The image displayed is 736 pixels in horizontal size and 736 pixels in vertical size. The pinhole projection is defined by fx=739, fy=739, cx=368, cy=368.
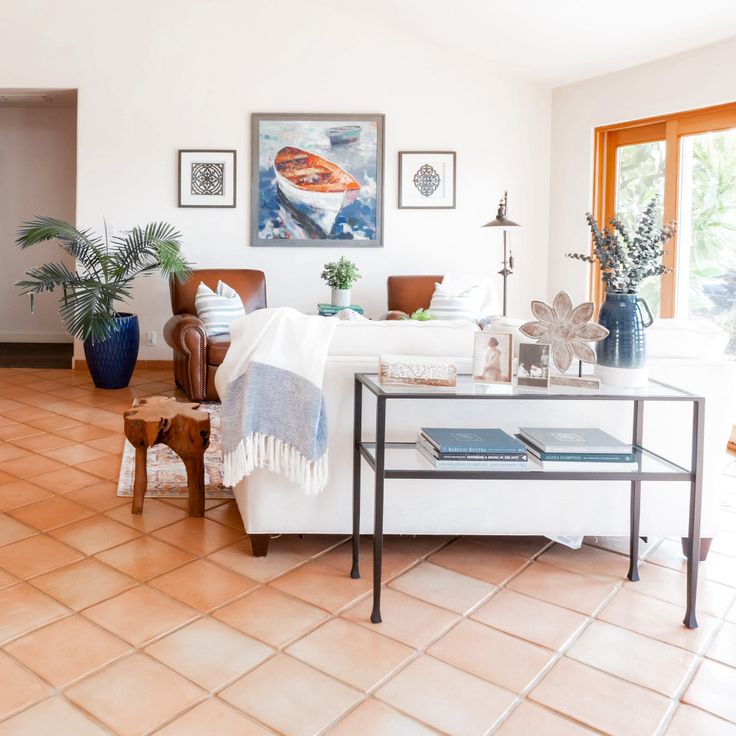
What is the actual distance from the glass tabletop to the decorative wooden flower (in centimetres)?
11

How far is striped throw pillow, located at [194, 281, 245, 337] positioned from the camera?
514 cm

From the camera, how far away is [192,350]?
4863mm

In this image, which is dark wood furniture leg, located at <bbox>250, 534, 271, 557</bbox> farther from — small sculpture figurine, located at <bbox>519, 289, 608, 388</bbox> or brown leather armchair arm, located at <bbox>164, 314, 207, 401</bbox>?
brown leather armchair arm, located at <bbox>164, 314, 207, 401</bbox>

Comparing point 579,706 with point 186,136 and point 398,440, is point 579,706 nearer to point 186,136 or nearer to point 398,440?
point 398,440

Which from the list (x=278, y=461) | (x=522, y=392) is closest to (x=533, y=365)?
(x=522, y=392)

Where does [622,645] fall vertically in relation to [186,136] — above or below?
below

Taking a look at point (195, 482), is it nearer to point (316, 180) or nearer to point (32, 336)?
point (316, 180)

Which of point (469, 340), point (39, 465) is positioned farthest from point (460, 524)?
point (39, 465)

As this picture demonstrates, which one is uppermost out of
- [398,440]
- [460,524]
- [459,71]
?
[459,71]

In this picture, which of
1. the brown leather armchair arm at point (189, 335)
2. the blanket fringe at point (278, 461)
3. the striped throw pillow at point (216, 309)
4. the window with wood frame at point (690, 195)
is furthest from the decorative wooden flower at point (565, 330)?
the striped throw pillow at point (216, 309)

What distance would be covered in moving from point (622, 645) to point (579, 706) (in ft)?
1.13

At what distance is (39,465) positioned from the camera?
3.58 meters

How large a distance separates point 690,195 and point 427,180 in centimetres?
211

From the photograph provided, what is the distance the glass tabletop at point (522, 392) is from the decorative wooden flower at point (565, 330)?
0.11 meters
